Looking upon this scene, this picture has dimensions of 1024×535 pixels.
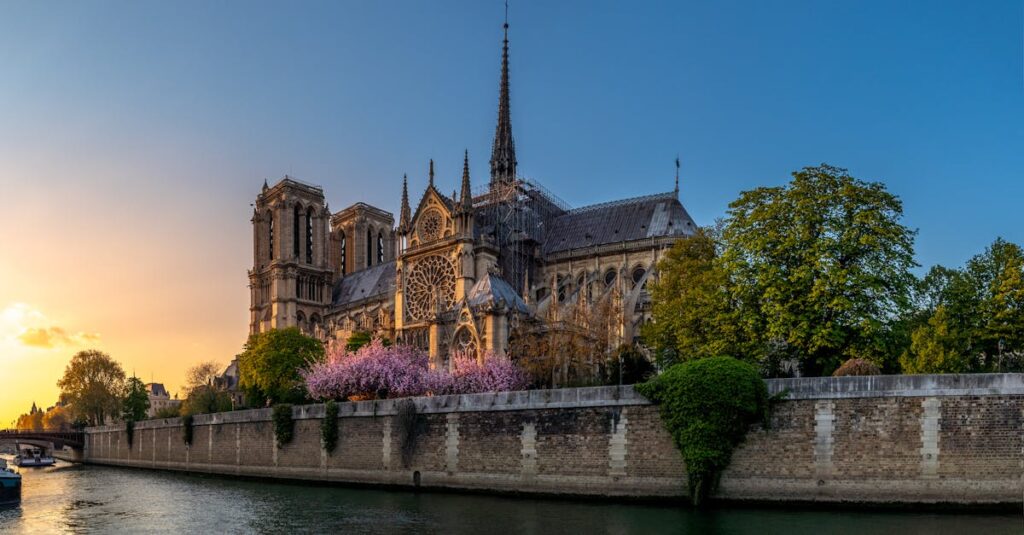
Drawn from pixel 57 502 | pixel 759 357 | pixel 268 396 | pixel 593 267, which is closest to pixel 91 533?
pixel 57 502

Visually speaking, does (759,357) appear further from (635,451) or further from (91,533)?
(91,533)

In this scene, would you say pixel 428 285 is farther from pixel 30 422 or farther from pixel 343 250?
pixel 30 422

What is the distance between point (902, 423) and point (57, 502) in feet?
91.5

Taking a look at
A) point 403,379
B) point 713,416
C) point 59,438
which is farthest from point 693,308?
point 59,438

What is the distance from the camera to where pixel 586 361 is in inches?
1677

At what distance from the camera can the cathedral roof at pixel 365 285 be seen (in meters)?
76.2

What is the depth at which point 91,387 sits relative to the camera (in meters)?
80.9

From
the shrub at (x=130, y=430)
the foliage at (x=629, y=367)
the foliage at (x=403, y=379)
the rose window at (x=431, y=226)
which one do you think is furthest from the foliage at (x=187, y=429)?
the foliage at (x=629, y=367)

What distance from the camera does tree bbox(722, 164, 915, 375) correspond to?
28.3 meters

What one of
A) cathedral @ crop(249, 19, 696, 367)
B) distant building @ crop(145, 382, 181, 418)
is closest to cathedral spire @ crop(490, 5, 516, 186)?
cathedral @ crop(249, 19, 696, 367)

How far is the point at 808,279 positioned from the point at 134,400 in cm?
6972

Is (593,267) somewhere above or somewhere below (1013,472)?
above

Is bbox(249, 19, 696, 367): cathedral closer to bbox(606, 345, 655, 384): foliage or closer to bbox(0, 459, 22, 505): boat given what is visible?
bbox(606, 345, 655, 384): foliage

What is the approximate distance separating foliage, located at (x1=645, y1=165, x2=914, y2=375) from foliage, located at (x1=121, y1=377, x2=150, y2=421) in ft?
207
